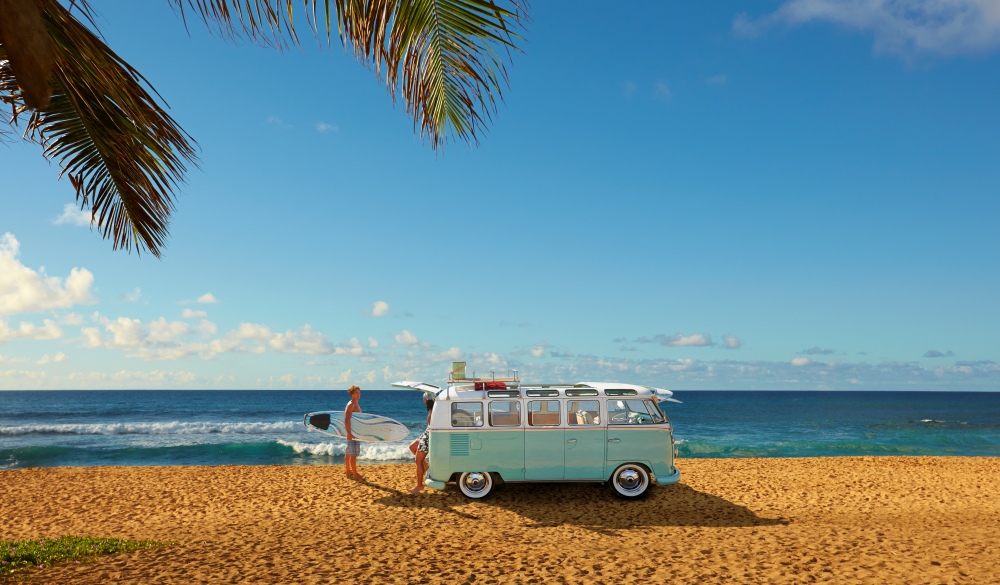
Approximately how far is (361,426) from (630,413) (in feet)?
21.2

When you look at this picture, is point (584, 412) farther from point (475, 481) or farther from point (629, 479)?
point (475, 481)

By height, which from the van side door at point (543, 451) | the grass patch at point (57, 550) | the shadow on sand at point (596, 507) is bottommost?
the shadow on sand at point (596, 507)

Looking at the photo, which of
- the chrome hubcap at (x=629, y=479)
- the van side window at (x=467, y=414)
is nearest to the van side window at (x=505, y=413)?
the van side window at (x=467, y=414)

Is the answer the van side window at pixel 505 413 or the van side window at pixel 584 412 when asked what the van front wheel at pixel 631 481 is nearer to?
the van side window at pixel 584 412

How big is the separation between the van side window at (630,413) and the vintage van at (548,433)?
2 centimetres

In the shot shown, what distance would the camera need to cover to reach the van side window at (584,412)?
12445mm

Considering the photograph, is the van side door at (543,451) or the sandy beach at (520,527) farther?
the van side door at (543,451)

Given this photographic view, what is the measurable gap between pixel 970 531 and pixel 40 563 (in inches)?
528

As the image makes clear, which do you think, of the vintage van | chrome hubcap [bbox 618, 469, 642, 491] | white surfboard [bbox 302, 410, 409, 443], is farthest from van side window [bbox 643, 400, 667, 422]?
white surfboard [bbox 302, 410, 409, 443]

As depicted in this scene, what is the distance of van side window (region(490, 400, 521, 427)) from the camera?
1241 cm

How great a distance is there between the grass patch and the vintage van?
5.15m

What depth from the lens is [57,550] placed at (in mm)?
8547

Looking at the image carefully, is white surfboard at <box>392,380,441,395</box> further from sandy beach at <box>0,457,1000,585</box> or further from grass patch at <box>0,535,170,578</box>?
grass patch at <box>0,535,170,578</box>

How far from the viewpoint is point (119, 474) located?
18.1m
